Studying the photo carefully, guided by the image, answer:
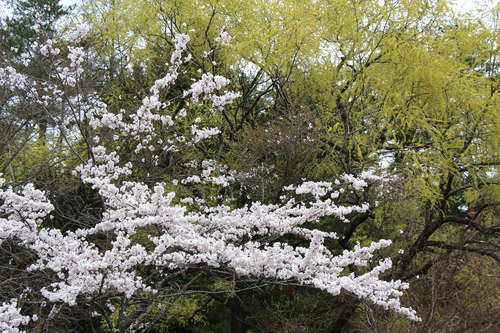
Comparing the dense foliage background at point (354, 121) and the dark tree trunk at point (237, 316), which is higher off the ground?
the dense foliage background at point (354, 121)

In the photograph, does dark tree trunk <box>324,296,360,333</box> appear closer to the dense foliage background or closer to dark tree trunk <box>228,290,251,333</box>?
the dense foliage background

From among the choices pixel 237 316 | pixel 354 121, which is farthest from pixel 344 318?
pixel 354 121

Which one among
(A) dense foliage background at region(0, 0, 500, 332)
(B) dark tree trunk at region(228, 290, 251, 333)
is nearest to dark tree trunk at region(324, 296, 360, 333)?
(A) dense foliage background at region(0, 0, 500, 332)

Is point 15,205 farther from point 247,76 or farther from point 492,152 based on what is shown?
point 247,76

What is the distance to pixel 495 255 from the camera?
19.5 ft

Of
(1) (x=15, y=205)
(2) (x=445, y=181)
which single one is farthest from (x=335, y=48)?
(1) (x=15, y=205)

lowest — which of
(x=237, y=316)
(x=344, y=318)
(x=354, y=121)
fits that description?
(x=237, y=316)

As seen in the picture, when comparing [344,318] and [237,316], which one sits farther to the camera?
[237,316]

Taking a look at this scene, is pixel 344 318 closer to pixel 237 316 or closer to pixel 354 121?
pixel 237 316

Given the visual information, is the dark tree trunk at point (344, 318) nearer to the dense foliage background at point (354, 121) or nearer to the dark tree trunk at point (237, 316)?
the dense foliage background at point (354, 121)

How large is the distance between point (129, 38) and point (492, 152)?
23.4 ft

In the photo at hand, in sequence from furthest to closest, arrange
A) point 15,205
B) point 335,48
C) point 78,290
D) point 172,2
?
1. point 172,2
2. point 335,48
3. point 15,205
4. point 78,290

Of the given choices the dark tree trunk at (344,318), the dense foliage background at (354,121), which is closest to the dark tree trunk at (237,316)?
the dense foliage background at (354,121)

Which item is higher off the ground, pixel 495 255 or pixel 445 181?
pixel 445 181
